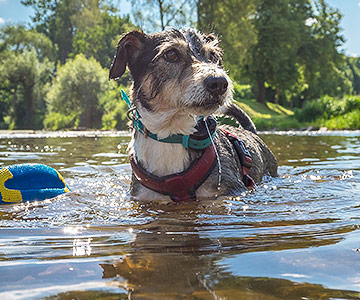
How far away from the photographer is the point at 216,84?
4574 millimetres

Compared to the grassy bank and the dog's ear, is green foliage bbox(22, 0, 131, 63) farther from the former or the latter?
the dog's ear

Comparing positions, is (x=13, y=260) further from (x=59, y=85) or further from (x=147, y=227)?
(x=59, y=85)

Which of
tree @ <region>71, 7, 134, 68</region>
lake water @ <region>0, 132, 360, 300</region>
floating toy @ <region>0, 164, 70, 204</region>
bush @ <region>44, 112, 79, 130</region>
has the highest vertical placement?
tree @ <region>71, 7, 134, 68</region>

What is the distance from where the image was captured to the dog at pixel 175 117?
484 centimetres

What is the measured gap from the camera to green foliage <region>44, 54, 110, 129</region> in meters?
45.9

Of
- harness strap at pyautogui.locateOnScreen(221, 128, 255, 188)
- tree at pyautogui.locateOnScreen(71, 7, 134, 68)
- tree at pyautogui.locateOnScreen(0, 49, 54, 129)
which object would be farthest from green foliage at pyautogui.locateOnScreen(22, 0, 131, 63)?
harness strap at pyautogui.locateOnScreen(221, 128, 255, 188)

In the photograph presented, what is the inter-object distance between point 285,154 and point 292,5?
51.4 m

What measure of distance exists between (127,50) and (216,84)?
1.50 metres

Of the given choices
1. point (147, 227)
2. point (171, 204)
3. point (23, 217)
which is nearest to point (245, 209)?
point (171, 204)

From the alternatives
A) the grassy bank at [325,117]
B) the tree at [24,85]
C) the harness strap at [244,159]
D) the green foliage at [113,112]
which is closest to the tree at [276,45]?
the green foliage at [113,112]

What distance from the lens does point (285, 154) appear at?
1205 centimetres

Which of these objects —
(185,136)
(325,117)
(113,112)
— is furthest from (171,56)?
(113,112)

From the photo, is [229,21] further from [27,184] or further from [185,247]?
Answer: [185,247]

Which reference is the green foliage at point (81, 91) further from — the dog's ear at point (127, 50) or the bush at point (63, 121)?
the dog's ear at point (127, 50)
